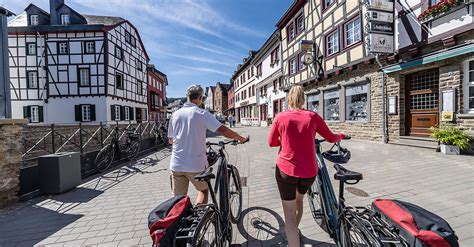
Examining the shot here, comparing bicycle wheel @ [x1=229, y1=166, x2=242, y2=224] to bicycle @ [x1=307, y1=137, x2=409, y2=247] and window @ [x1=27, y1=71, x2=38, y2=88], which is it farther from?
window @ [x1=27, y1=71, x2=38, y2=88]

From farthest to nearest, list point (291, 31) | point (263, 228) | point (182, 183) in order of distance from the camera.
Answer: point (291, 31) → point (263, 228) → point (182, 183)

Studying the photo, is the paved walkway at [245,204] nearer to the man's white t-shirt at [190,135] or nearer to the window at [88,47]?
the man's white t-shirt at [190,135]

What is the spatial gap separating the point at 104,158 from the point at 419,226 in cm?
745

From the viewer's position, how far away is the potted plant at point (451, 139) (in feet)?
21.4

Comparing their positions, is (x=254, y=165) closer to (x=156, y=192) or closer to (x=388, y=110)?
(x=156, y=192)

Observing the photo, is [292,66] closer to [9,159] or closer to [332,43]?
[332,43]

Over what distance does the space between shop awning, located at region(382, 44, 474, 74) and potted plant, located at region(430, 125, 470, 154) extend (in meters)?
2.14

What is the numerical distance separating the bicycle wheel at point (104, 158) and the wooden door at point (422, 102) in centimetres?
1078

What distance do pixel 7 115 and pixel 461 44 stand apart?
1149 cm

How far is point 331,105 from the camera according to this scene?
13336 mm

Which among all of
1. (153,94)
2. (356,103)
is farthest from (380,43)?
(153,94)

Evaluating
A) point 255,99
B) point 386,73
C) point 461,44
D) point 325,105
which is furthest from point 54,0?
point 461,44

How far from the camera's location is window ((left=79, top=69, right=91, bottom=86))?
2000 centimetres

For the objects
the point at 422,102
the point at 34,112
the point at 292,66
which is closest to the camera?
the point at 422,102
